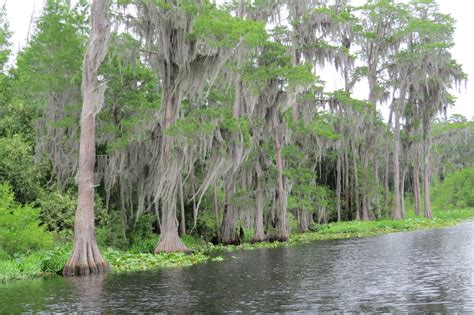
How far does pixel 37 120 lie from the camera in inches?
1134

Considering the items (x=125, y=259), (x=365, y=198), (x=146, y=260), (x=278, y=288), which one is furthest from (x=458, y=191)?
(x=278, y=288)

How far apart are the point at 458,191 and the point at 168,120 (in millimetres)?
54387

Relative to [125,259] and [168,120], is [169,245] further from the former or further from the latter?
[168,120]

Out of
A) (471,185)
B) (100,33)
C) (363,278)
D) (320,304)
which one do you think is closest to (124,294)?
(320,304)

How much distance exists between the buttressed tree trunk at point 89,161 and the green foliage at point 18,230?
85.7 inches

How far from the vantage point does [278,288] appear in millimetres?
14227

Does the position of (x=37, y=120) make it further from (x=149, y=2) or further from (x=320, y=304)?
(x=320, y=304)

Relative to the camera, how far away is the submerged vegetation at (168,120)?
73.6 feet

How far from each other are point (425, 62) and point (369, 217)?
1559 cm

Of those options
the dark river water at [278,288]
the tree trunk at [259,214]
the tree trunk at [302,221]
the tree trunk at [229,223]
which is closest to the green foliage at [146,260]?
the dark river water at [278,288]

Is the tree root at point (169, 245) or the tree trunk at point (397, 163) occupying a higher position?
the tree trunk at point (397, 163)

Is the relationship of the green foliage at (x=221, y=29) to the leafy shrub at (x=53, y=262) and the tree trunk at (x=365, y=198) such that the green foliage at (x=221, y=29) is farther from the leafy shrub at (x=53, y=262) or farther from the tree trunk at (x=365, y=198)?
the tree trunk at (x=365, y=198)

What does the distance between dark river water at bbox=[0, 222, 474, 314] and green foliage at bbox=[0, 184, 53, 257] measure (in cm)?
390

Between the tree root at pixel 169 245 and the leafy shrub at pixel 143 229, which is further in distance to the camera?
the leafy shrub at pixel 143 229
